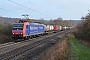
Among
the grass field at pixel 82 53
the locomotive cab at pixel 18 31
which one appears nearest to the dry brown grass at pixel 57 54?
the grass field at pixel 82 53

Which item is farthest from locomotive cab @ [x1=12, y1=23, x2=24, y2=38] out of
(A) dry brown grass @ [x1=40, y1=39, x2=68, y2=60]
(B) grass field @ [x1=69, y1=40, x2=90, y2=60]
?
(A) dry brown grass @ [x1=40, y1=39, x2=68, y2=60]

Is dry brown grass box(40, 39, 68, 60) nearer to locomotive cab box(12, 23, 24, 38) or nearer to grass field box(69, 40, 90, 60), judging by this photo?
grass field box(69, 40, 90, 60)

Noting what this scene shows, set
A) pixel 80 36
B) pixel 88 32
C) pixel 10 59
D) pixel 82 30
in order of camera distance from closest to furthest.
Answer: pixel 10 59 → pixel 88 32 → pixel 82 30 → pixel 80 36

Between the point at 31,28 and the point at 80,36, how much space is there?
60.5ft

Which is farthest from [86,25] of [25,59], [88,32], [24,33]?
[25,59]

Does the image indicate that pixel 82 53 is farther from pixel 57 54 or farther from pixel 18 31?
pixel 18 31

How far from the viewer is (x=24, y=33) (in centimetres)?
3216

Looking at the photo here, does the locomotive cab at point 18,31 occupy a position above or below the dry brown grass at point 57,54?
above

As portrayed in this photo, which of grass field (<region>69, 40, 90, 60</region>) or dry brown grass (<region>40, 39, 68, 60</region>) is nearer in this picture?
dry brown grass (<region>40, 39, 68, 60</region>)

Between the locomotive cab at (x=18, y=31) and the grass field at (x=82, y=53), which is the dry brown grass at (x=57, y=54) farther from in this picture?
the locomotive cab at (x=18, y=31)

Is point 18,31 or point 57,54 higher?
point 18,31

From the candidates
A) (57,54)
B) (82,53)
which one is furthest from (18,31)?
(57,54)

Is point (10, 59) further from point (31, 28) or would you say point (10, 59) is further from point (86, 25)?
point (86, 25)

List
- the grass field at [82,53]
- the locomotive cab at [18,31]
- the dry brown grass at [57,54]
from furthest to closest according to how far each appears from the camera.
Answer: the locomotive cab at [18,31], the grass field at [82,53], the dry brown grass at [57,54]
